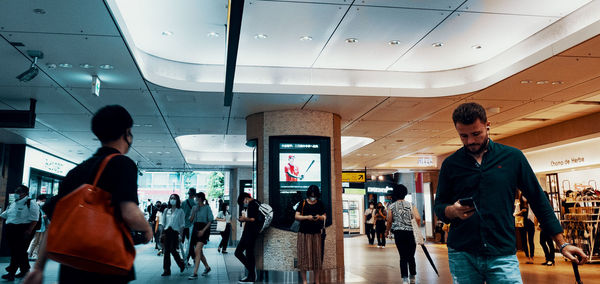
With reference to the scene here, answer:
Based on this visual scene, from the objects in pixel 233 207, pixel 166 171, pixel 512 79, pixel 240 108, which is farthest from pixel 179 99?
pixel 166 171

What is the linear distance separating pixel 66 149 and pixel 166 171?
7.39 metres

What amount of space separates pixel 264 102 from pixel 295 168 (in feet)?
5.02

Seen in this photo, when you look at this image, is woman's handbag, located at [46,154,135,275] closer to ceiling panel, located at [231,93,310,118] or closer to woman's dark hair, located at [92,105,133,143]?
woman's dark hair, located at [92,105,133,143]

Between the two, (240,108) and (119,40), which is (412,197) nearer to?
(240,108)

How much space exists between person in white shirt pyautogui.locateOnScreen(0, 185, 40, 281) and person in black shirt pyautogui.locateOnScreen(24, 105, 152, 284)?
750cm

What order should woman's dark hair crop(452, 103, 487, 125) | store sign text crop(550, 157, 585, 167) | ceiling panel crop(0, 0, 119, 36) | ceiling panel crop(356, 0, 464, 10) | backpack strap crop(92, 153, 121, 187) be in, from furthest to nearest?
1. store sign text crop(550, 157, 585, 167)
2. ceiling panel crop(356, 0, 464, 10)
3. ceiling panel crop(0, 0, 119, 36)
4. woman's dark hair crop(452, 103, 487, 125)
5. backpack strap crop(92, 153, 121, 187)

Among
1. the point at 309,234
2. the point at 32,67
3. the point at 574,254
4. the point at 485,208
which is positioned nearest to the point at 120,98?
the point at 32,67

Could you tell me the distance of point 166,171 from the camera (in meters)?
22.4

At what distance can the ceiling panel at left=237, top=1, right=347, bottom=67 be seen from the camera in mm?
6324

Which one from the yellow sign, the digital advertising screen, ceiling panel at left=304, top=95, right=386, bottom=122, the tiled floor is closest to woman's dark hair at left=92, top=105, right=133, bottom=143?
the tiled floor

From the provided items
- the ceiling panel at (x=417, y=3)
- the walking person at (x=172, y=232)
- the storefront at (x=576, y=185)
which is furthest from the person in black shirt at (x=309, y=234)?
the storefront at (x=576, y=185)

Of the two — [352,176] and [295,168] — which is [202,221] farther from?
→ [352,176]

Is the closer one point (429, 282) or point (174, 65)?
point (429, 282)

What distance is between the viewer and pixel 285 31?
23.5 ft
